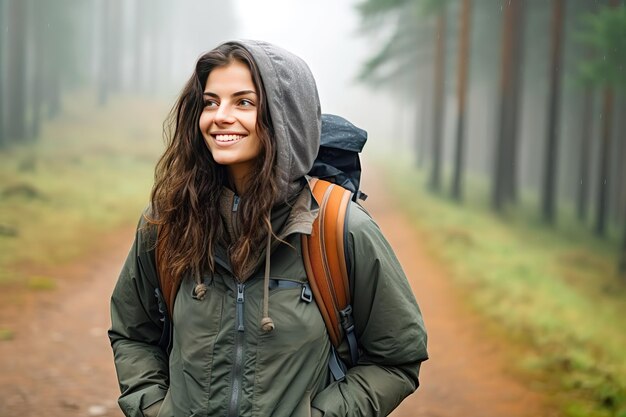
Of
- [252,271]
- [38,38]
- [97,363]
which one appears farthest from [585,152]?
[38,38]

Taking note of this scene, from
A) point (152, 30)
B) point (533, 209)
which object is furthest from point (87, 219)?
point (152, 30)

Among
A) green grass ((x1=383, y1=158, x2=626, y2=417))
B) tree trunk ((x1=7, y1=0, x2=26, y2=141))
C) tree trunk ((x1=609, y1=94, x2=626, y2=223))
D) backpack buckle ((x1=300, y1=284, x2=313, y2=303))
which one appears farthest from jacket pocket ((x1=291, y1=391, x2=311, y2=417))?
tree trunk ((x1=7, y1=0, x2=26, y2=141))

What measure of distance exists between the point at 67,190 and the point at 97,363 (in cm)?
986

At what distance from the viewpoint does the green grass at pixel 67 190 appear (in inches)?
428

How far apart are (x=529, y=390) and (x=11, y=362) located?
5.48 metres

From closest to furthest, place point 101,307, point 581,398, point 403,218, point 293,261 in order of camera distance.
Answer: point 293,261, point 581,398, point 101,307, point 403,218

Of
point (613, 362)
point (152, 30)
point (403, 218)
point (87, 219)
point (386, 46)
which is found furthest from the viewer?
point (152, 30)

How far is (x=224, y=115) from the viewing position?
2260 mm

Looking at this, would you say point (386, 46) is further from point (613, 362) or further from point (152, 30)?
point (152, 30)

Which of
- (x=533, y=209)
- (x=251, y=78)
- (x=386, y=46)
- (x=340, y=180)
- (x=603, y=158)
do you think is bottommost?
(x=533, y=209)

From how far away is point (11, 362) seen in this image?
6.61 meters

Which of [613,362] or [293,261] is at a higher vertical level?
[293,261]

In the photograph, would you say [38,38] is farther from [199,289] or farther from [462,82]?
[199,289]

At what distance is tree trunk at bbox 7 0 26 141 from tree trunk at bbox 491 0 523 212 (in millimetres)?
15024
